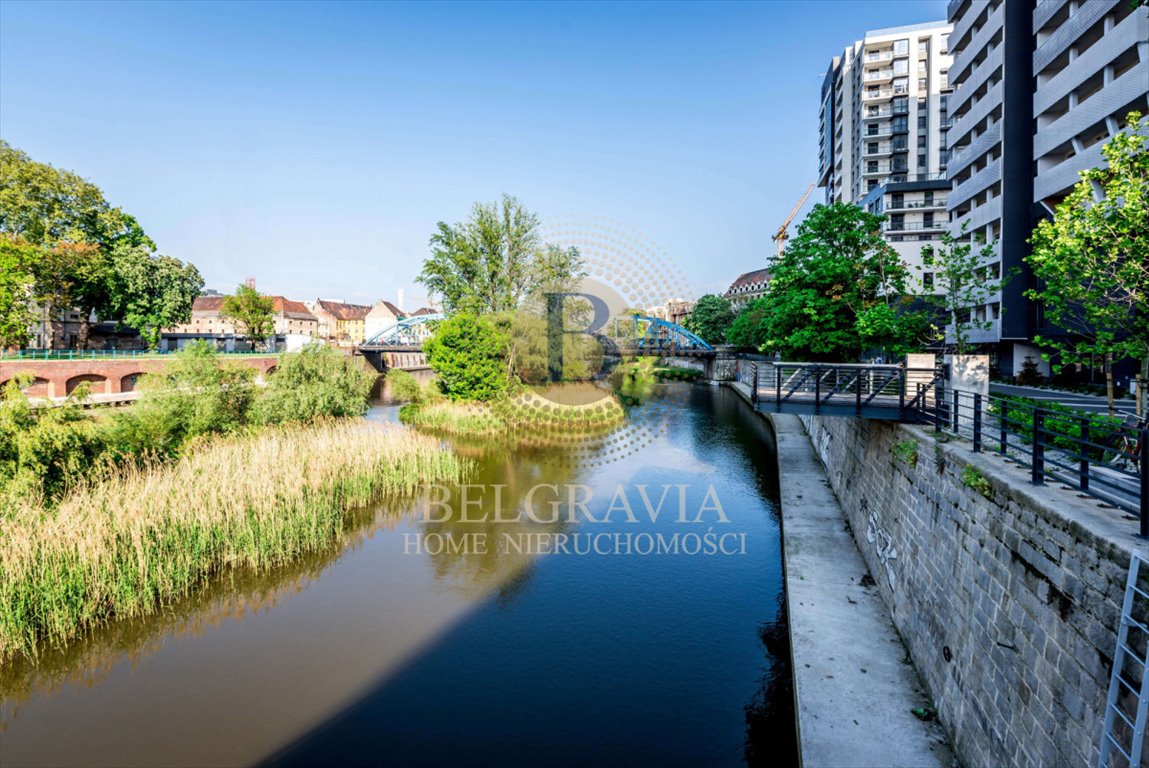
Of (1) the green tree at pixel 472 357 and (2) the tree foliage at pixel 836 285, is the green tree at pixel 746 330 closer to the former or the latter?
(1) the green tree at pixel 472 357

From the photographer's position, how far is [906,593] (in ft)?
33.7

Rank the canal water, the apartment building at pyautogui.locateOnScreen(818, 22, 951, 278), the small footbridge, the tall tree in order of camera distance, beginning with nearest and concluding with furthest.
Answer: the canal water
the tall tree
the apartment building at pyautogui.locateOnScreen(818, 22, 951, 278)
the small footbridge

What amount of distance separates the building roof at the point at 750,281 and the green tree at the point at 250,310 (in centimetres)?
8452

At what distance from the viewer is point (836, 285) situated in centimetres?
2262

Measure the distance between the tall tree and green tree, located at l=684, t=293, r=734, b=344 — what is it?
57.3m

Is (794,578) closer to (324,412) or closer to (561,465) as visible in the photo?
(561,465)

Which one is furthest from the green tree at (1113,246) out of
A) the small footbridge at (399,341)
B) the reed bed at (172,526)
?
the small footbridge at (399,341)

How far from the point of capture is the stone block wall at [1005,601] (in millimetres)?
5164

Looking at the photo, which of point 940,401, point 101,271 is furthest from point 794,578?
point 101,271

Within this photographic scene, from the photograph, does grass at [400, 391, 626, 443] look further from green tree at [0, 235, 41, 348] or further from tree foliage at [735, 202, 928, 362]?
green tree at [0, 235, 41, 348]

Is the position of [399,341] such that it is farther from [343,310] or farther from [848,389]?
[848,389]

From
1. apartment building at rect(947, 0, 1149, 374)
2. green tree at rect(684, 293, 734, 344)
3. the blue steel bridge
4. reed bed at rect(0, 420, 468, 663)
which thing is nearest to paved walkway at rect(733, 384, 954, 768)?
reed bed at rect(0, 420, 468, 663)

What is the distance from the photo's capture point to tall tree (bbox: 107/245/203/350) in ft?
144

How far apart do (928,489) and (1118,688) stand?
5728 mm
